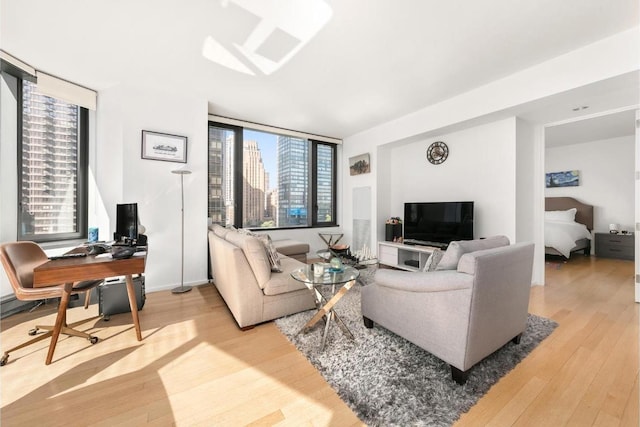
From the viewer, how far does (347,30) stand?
6.89ft

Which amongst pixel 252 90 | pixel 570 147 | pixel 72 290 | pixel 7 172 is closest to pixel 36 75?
pixel 7 172

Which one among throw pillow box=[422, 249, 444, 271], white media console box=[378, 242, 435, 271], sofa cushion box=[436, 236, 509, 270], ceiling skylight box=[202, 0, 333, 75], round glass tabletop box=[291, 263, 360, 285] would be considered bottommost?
white media console box=[378, 242, 435, 271]

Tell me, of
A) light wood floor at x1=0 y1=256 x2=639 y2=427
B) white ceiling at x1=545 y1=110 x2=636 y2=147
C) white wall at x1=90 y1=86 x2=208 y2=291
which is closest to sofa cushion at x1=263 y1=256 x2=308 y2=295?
light wood floor at x1=0 y1=256 x2=639 y2=427

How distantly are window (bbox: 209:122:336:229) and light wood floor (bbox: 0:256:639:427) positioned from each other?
2272 mm

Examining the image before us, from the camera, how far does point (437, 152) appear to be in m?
4.13

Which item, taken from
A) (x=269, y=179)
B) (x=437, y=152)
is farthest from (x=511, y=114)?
(x=269, y=179)

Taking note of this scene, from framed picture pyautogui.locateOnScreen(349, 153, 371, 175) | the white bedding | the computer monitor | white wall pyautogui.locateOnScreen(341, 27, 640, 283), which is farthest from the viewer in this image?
framed picture pyautogui.locateOnScreen(349, 153, 371, 175)

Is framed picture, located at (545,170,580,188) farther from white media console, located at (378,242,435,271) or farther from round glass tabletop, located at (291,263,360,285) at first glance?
round glass tabletop, located at (291,263,360,285)

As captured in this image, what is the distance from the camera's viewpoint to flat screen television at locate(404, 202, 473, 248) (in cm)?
352

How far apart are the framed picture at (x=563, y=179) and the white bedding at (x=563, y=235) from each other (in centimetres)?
129

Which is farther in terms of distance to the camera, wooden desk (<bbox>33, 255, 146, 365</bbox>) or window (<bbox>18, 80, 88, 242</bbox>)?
window (<bbox>18, 80, 88, 242</bbox>)

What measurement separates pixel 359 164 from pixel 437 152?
1.45 m

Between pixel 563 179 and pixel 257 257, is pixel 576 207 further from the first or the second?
pixel 257 257

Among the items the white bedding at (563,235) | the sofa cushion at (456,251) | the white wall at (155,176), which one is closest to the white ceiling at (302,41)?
the white wall at (155,176)
